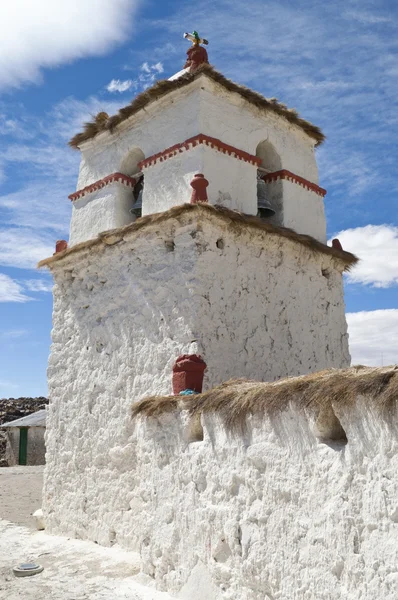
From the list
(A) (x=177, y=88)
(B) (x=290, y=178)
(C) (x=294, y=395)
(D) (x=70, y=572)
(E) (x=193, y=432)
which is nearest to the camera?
(C) (x=294, y=395)

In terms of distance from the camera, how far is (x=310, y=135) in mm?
9078

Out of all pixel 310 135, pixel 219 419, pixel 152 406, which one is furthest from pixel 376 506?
pixel 310 135

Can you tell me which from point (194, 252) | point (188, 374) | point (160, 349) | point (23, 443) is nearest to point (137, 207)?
point (194, 252)

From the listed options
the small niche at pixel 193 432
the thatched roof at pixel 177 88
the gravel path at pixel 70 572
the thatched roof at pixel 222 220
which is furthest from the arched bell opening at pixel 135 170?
→ the gravel path at pixel 70 572

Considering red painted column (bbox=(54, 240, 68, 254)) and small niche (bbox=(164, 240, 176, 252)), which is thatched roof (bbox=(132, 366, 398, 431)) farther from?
red painted column (bbox=(54, 240, 68, 254))

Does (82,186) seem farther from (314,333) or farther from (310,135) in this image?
(314,333)

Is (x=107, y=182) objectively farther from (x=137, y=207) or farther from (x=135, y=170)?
(x=137, y=207)

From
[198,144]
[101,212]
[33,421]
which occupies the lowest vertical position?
[33,421]

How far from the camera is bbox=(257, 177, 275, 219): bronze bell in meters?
8.02

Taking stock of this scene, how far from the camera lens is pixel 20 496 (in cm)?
1216

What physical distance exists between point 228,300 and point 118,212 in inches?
98.9

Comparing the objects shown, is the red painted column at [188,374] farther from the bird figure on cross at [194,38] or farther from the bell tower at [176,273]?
the bird figure on cross at [194,38]

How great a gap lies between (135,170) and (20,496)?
765 cm

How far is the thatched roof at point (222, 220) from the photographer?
22.1ft
